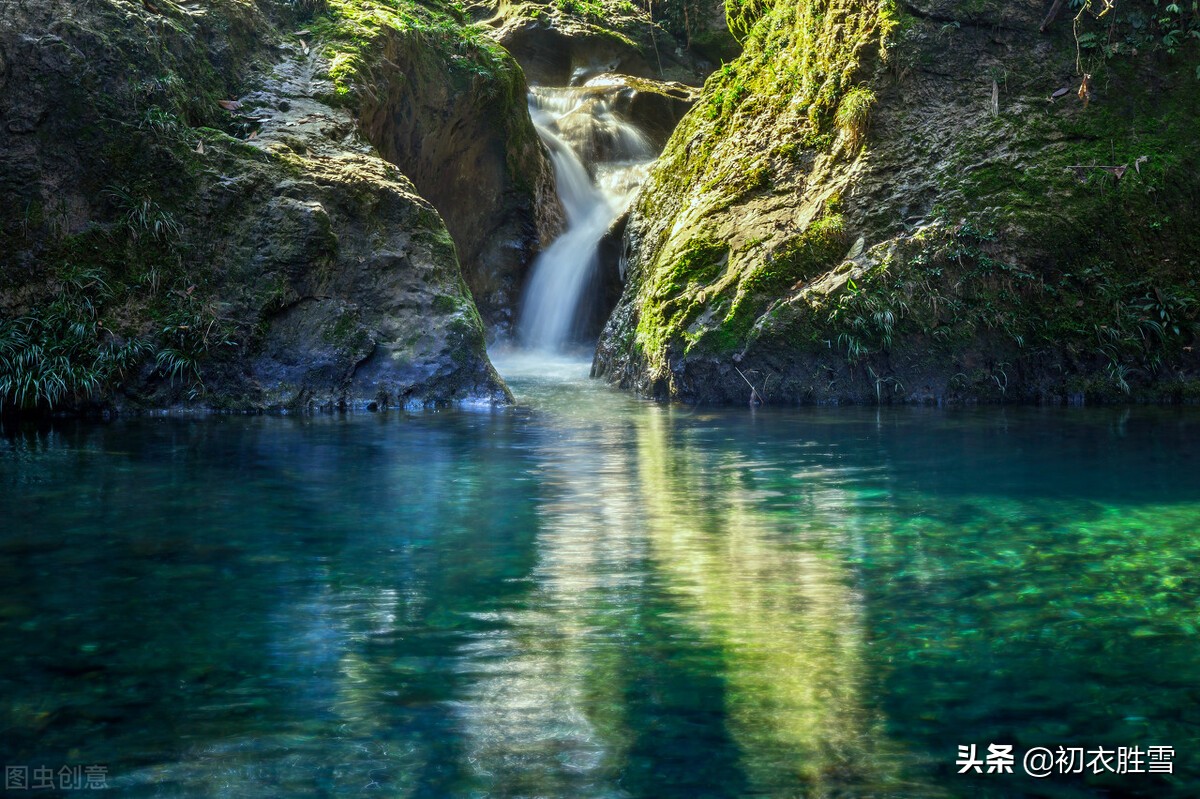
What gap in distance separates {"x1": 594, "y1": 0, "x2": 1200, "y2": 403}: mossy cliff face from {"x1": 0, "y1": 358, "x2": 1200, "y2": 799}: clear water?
3.88 meters

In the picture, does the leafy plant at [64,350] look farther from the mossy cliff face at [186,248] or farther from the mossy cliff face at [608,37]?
the mossy cliff face at [608,37]

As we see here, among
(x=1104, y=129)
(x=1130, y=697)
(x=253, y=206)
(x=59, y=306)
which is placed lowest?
(x=1130, y=697)

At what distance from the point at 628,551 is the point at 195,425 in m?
5.74

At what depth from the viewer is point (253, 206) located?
10.0 meters

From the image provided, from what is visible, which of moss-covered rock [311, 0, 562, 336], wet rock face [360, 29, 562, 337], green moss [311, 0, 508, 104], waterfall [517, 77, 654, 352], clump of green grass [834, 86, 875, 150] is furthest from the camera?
waterfall [517, 77, 654, 352]

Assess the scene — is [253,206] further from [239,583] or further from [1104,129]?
[1104,129]

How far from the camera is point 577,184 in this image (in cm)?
1784

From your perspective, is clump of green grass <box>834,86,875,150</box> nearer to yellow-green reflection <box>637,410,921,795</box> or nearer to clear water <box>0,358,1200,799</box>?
clear water <box>0,358,1200,799</box>

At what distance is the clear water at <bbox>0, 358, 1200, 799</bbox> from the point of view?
2.11 meters

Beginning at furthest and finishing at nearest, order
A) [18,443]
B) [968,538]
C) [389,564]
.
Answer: [18,443]
[968,538]
[389,564]

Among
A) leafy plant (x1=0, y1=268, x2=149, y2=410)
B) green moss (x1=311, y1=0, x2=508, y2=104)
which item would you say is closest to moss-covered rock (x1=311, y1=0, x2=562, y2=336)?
green moss (x1=311, y1=0, x2=508, y2=104)

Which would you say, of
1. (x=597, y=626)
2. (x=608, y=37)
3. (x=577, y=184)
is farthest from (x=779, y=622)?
(x=608, y=37)

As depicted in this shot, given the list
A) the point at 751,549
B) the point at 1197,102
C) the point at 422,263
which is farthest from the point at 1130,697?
the point at 1197,102

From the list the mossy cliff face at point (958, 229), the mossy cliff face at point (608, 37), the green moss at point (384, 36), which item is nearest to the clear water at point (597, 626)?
the mossy cliff face at point (958, 229)
